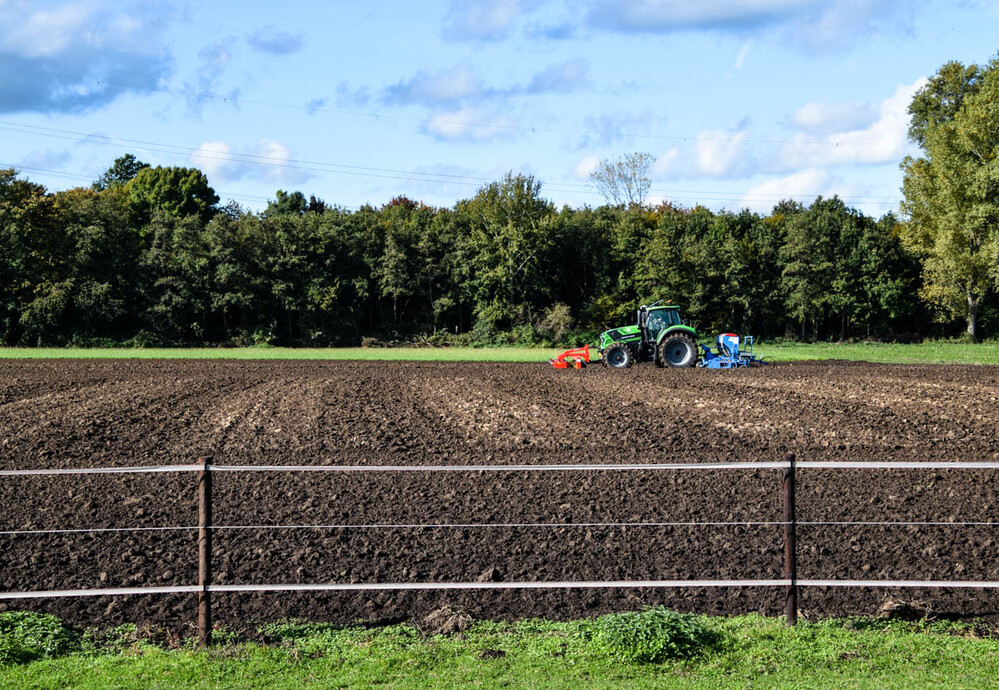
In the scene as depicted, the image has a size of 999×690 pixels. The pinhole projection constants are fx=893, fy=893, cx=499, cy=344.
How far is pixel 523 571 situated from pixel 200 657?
11.1 feet

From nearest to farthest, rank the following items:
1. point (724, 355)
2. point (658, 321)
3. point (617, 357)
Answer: point (617, 357), point (658, 321), point (724, 355)

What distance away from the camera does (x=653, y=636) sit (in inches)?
235

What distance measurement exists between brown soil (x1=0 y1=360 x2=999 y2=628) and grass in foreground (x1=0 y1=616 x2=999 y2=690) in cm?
91

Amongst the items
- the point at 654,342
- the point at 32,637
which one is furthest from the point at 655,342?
the point at 32,637

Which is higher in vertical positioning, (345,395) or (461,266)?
(461,266)

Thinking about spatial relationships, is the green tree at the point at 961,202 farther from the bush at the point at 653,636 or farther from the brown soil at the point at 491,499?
the bush at the point at 653,636

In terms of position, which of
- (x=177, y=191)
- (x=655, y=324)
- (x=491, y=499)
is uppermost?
(x=177, y=191)

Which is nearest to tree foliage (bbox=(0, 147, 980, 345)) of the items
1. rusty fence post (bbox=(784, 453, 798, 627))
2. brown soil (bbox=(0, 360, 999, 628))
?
brown soil (bbox=(0, 360, 999, 628))

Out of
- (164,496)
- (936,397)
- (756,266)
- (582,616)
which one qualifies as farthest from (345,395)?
(756,266)

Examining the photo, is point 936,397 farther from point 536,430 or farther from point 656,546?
point 656,546

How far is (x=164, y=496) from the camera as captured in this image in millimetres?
11750

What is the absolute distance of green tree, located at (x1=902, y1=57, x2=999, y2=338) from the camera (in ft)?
170

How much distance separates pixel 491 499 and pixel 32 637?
6.03 m

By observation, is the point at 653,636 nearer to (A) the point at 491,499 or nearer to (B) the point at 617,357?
(A) the point at 491,499
